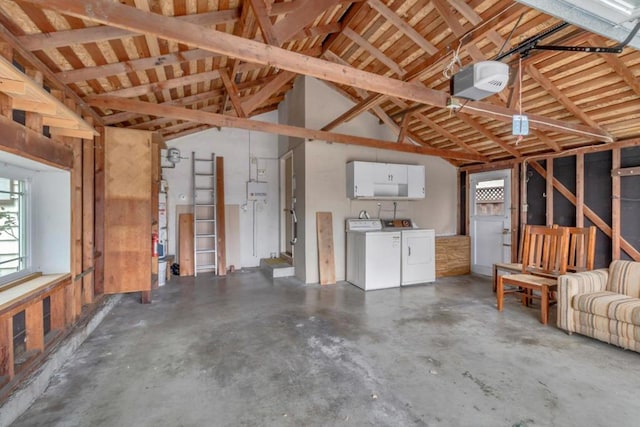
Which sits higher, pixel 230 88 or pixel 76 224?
pixel 230 88

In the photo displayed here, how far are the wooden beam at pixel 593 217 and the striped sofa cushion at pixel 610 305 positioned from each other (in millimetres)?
1754

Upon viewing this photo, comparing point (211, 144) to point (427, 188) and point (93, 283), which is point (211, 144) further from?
point (427, 188)

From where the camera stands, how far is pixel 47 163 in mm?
2445

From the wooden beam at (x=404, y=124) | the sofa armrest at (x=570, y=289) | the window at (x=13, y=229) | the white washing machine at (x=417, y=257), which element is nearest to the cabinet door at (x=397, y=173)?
the wooden beam at (x=404, y=124)

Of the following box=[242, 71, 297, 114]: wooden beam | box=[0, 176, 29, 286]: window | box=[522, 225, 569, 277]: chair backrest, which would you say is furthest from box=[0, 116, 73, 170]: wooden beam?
box=[522, 225, 569, 277]: chair backrest

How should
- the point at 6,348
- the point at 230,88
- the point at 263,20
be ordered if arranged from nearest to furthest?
the point at 6,348
the point at 263,20
the point at 230,88

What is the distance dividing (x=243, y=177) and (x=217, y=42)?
460 centimetres

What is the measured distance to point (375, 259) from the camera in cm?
504

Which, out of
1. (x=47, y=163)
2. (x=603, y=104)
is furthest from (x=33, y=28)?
(x=603, y=104)

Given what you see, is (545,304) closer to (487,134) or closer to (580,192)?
(580,192)

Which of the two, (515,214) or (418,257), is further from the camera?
(515,214)

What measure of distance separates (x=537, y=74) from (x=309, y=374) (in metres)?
4.33

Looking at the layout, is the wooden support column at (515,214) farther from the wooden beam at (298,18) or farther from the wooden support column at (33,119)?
the wooden support column at (33,119)

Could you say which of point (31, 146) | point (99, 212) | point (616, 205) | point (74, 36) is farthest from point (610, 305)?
point (99, 212)
